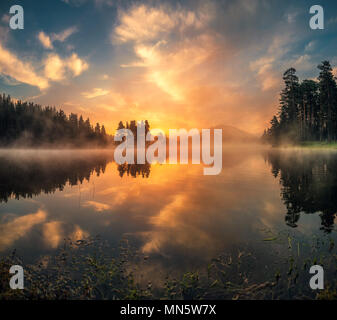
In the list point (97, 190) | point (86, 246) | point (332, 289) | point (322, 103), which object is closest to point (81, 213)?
point (86, 246)

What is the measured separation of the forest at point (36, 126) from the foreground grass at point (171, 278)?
5214 inches

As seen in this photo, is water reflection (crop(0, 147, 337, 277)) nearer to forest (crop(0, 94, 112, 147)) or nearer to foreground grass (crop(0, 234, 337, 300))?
foreground grass (crop(0, 234, 337, 300))

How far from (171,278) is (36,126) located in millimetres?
136868

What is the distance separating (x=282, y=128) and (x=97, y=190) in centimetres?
8994

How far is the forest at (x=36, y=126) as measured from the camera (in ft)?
352

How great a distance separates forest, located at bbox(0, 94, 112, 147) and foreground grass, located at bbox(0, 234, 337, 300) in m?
132

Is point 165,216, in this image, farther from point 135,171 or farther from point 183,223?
point 135,171

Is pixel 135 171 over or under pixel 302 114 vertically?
under

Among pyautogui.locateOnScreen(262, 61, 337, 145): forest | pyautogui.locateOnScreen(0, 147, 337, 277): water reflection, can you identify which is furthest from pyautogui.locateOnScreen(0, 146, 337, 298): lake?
pyautogui.locateOnScreen(262, 61, 337, 145): forest

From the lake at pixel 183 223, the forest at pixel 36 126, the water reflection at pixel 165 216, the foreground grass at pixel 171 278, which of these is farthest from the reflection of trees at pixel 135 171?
the forest at pixel 36 126

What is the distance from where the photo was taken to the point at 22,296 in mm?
5316

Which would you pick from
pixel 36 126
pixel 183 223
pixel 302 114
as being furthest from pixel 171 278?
pixel 36 126

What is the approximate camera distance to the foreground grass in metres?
5.45

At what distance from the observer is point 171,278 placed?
6164mm
